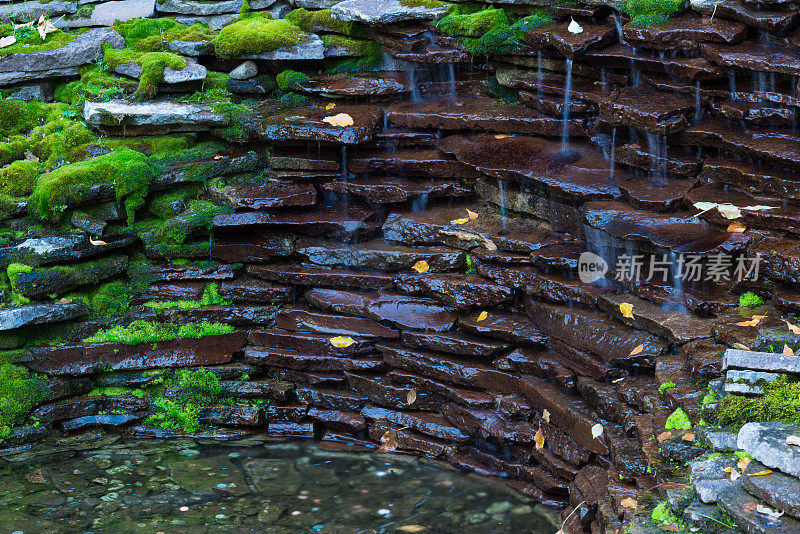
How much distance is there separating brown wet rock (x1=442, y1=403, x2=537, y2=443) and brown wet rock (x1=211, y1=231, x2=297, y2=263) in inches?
89.6

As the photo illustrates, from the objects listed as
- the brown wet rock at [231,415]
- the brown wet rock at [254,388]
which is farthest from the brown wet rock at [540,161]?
the brown wet rock at [231,415]

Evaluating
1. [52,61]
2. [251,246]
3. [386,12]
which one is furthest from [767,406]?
[52,61]

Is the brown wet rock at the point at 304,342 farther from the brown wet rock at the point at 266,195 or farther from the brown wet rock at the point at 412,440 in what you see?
the brown wet rock at the point at 266,195

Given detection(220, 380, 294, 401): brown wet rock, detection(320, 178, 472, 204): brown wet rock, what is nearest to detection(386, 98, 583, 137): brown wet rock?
detection(320, 178, 472, 204): brown wet rock

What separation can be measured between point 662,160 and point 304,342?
3.62 m

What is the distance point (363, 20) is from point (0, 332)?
179 inches

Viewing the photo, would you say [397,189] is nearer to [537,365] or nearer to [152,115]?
[537,365]

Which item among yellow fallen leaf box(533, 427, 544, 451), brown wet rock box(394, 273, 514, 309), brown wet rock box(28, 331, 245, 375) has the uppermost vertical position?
brown wet rock box(394, 273, 514, 309)

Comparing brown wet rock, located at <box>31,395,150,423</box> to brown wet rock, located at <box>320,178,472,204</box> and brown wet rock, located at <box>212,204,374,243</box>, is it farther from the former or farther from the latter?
brown wet rock, located at <box>320,178,472,204</box>

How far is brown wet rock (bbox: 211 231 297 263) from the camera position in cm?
815

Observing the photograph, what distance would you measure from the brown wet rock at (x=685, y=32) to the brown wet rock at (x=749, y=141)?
64cm

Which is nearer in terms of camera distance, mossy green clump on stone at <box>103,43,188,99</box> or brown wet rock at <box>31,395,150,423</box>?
brown wet rock at <box>31,395,150,423</box>

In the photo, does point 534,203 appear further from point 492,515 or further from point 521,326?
point 492,515

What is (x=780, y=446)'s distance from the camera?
4012mm
